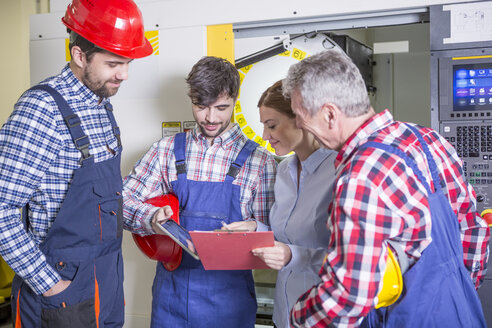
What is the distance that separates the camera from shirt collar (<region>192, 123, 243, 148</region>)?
80.0 inches

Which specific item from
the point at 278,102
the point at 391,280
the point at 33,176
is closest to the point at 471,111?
the point at 278,102

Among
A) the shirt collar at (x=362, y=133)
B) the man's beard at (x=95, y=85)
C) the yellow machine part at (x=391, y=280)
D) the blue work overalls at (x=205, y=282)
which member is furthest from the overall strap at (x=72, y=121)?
the yellow machine part at (x=391, y=280)

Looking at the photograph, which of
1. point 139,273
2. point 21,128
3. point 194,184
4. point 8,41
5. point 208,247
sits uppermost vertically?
point 8,41

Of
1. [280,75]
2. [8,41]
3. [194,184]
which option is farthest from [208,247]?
[8,41]

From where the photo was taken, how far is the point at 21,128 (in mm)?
1500

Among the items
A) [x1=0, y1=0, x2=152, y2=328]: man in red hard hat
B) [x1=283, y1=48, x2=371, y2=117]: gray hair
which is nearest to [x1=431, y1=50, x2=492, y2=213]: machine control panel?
[x1=283, y1=48, x2=371, y2=117]: gray hair

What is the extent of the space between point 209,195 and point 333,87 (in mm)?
899

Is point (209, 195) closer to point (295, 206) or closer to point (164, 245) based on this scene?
point (164, 245)

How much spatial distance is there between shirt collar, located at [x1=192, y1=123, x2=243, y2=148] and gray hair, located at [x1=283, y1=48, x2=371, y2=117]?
2.58 ft

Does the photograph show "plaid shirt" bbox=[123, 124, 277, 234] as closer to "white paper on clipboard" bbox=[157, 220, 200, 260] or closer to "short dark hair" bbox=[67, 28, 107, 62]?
"white paper on clipboard" bbox=[157, 220, 200, 260]

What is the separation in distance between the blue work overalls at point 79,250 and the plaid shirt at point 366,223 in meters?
0.82

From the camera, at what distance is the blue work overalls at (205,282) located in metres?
1.93

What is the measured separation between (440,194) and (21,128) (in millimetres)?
1287

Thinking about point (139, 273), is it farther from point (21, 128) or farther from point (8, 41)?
point (8, 41)
